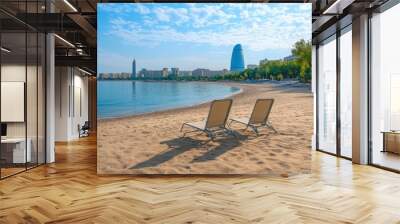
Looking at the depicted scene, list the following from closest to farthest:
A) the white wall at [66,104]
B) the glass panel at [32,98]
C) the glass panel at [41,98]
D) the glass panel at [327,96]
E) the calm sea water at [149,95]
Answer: the calm sea water at [149,95] → the glass panel at [32,98] → the glass panel at [41,98] → the glass panel at [327,96] → the white wall at [66,104]

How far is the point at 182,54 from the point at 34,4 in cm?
284


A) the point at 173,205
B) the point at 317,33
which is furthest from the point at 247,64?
the point at 317,33

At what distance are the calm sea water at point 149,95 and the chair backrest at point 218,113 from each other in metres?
0.11

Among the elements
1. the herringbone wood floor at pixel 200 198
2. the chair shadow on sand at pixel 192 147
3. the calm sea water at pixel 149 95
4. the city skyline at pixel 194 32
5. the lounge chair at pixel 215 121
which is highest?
the city skyline at pixel 194 32

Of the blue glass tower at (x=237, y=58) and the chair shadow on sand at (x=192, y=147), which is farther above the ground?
→ the blue glass tower at (x=237, y=58)

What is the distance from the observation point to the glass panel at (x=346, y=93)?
28.5 ft

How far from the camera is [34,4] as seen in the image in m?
7.06

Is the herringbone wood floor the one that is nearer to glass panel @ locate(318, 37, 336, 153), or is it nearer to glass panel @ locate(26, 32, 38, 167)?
glass panel @ locate(26, 32, 38, 167)

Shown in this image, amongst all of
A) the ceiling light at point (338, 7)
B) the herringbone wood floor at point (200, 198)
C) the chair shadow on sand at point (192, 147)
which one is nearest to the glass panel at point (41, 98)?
the herringbone wood floor at point (200, 198)

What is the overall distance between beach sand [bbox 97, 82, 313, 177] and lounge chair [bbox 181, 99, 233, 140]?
83mm

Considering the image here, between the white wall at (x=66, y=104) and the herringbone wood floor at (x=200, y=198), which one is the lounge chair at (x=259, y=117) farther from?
the white wall at (x=66, y=104)

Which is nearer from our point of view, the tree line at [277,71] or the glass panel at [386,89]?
the tree line at [277,71]

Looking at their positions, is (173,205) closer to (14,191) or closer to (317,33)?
(14,191)

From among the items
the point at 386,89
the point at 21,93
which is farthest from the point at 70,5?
the point at 386,89
